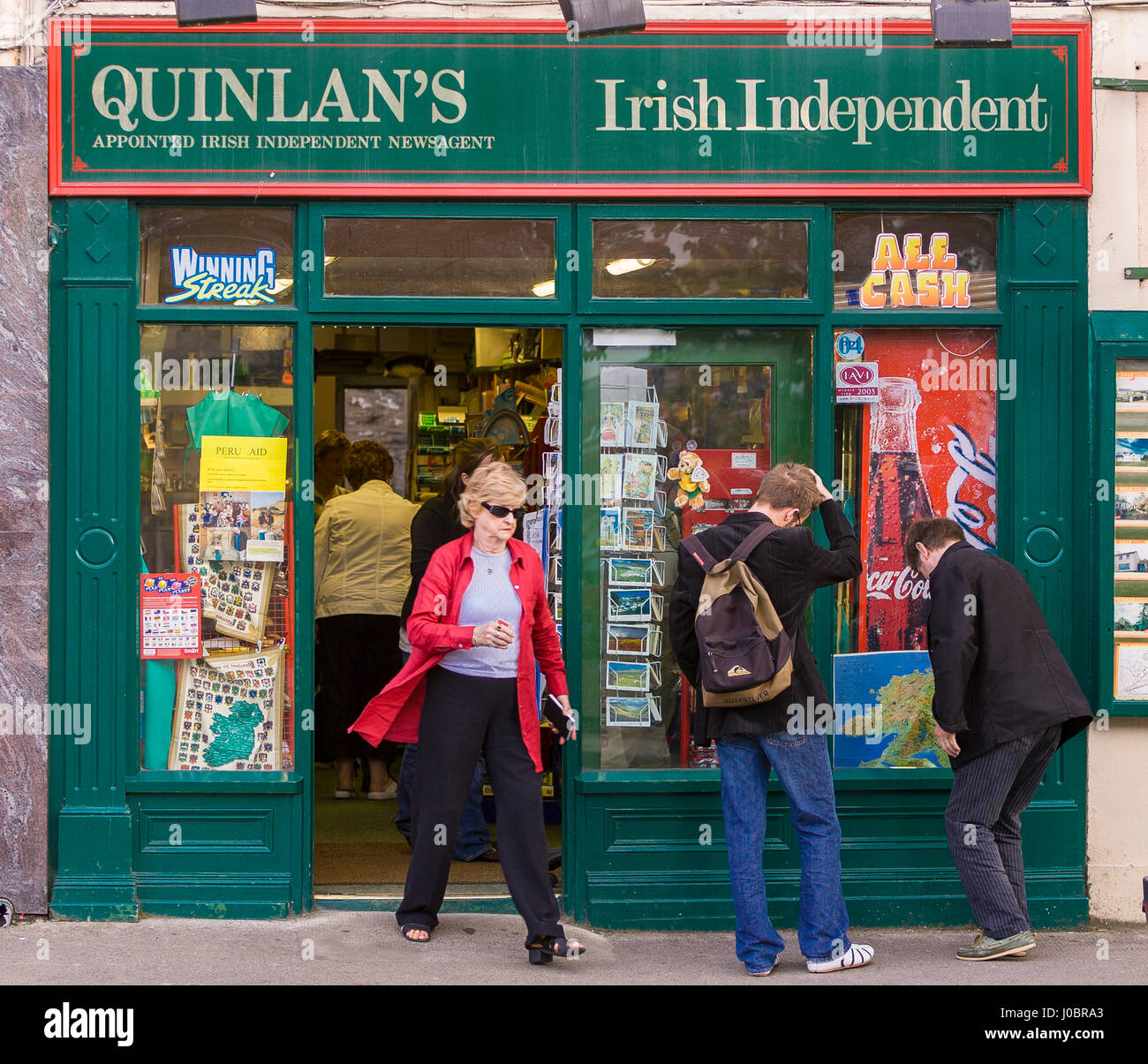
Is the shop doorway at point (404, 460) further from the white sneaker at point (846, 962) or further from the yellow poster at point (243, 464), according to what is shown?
the white sneaker at point (846, 962)

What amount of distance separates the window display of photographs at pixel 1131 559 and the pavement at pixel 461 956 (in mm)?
1648

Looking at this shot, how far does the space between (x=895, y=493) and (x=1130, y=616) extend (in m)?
1.22

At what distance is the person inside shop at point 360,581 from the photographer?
26.9 feet

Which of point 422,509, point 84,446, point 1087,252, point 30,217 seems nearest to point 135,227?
point 30,217

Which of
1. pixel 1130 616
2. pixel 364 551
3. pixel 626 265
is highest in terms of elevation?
pixel 626 265

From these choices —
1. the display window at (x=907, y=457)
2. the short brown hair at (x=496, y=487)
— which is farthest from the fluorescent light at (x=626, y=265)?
the short brown hair at (x=496, y=487)

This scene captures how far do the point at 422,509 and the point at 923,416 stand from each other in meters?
2.53

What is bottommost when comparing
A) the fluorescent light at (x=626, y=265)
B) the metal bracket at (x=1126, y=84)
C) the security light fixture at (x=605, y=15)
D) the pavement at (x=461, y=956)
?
the pavement at (x=461, y=956)

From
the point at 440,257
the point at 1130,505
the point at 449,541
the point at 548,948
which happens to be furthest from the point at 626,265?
the point at 548,948

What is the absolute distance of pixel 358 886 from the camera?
6.88m

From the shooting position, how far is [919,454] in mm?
6844

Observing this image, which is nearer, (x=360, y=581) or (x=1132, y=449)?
(x=1132, y=449)

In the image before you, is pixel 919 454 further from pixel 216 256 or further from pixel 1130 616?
pixel 216 256

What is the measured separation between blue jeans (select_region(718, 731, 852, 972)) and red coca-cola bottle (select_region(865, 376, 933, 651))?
1.33 metres
